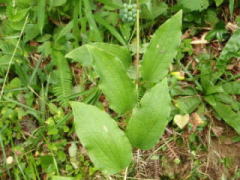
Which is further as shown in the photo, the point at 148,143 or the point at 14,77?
the point at 14,77

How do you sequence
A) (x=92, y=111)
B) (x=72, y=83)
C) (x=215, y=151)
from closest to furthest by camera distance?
(x=92, y=111) → (x=215, y=151) → (x=72, y=83)

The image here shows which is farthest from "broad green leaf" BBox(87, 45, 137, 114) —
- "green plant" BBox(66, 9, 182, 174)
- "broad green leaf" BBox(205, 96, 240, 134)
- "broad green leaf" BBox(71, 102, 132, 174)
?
"broad green leaf" BBox(205, 96, 240, 134)

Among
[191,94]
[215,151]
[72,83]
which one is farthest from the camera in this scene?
[72,83]

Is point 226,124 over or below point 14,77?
below

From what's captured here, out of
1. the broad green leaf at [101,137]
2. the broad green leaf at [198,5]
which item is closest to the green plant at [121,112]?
the broad green leaf at [101,137]

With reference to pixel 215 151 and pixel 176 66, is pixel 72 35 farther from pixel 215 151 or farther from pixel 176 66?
pixel 215 151

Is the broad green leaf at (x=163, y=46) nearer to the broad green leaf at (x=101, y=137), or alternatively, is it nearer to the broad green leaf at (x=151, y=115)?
the broad green leaf at (x=151, y=115)

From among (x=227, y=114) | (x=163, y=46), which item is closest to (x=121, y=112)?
(x=163, y=46)

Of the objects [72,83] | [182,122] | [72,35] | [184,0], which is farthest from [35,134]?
[184,0]

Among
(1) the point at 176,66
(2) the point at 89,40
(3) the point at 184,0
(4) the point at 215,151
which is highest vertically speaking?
(3) the point at 184,0
